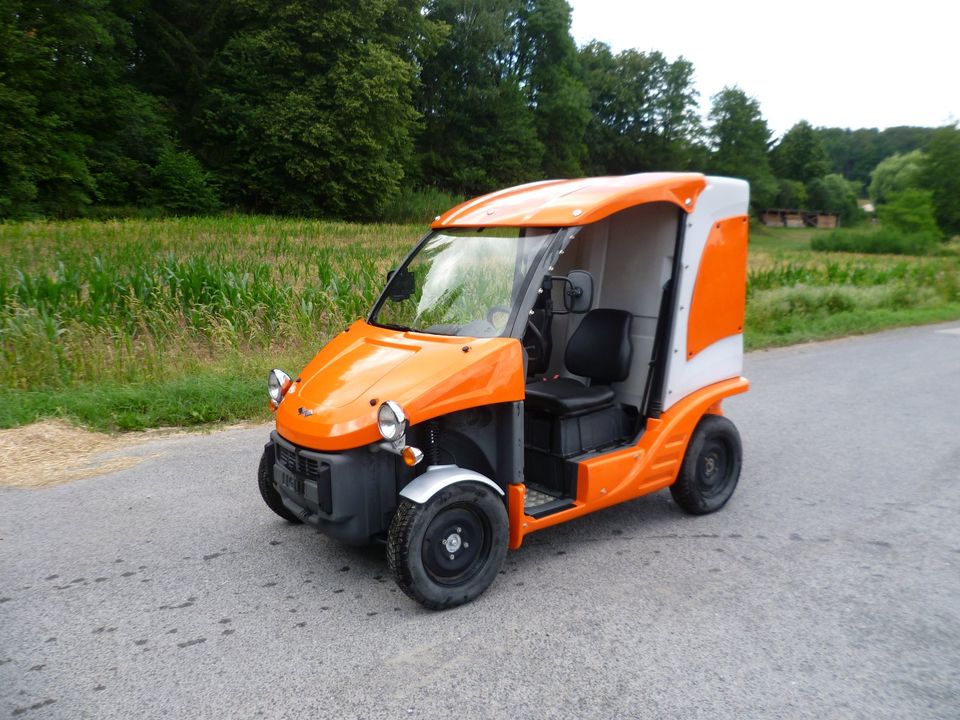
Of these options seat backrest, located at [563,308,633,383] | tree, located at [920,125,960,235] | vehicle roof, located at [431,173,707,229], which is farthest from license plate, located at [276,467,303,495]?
tree, located at [920,125,960,235]

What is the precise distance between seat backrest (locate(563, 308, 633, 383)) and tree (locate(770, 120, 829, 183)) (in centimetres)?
9721

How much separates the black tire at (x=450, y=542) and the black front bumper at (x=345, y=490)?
0.72 ft

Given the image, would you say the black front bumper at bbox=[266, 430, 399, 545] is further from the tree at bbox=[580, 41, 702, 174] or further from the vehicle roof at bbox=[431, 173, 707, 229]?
the tree at bbox=[580, 41, 702, 174]

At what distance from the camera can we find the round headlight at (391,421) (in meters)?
3.65

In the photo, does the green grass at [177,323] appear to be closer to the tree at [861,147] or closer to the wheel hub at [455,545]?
the wheel hub at [455,545]

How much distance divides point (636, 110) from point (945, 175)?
26909 mm

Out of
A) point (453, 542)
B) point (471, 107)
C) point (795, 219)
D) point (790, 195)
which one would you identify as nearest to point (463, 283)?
point (453, 542)

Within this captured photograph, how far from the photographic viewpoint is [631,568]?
4418 mm

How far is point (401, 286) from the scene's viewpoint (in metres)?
4.98

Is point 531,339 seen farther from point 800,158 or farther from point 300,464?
point 800,158

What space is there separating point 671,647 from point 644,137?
71.3 meters

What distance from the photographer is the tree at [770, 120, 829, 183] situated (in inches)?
3674

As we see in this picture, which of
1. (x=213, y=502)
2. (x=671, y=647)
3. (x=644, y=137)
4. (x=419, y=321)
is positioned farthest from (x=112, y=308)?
(x=644, y=137)

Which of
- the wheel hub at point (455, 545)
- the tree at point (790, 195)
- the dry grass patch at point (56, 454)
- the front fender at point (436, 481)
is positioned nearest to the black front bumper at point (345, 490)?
the front fender at point (436, 481)
